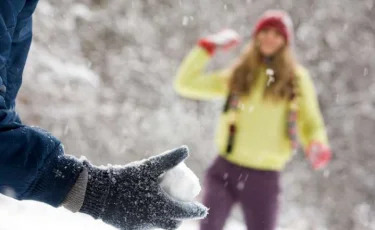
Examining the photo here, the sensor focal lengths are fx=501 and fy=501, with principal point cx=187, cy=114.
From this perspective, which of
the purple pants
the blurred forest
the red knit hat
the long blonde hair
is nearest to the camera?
the purple pants

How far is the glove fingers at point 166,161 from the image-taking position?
123cm

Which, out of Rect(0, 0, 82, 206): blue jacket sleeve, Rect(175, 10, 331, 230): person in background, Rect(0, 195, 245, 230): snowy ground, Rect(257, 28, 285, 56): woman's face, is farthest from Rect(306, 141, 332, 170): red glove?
Rect(0, 0, 82, 206): blue jacket sleeve

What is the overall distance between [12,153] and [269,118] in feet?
6.54

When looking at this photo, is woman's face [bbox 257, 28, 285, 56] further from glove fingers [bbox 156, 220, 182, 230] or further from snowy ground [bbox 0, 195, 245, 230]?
glove fingers [bbox 156, 220, 182, 230]

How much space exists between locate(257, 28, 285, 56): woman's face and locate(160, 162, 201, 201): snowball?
1884 millimetres

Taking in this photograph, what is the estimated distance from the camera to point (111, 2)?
335 inches

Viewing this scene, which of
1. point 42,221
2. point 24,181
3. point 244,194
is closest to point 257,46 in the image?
point 244,194

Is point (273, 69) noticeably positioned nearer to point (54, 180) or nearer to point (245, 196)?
point (245, 196)

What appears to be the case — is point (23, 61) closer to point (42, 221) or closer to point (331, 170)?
point (42, 221)

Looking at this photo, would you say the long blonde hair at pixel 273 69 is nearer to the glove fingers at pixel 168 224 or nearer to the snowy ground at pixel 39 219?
the snowy ground at pixel 39 219

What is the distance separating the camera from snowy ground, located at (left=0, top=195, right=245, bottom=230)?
9.93 feet

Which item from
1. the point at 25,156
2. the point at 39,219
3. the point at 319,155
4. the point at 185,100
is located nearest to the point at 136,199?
the point at 25,156

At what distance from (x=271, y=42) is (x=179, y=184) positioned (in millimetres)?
1951

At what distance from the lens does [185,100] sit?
27.8ft
